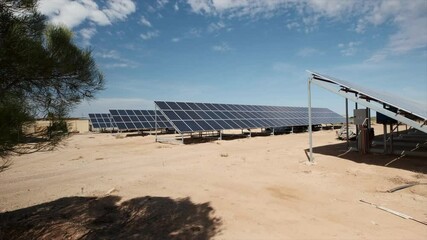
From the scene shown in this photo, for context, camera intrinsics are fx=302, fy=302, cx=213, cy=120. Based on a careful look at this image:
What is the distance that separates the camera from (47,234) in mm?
6098

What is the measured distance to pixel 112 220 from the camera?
22.4ft

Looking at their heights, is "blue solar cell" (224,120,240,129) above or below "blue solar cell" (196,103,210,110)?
below

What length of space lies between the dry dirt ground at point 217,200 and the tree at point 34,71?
2554mm

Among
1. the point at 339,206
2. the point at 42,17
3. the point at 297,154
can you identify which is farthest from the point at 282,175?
the point at 42,17

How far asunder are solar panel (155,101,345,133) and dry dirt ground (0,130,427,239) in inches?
388

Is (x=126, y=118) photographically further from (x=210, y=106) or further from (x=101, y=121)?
(x=210, y=106)

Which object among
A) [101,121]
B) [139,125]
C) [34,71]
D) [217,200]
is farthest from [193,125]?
[101,121]

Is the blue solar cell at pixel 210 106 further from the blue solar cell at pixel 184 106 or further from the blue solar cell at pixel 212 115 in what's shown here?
the blue solar cell at pixel 184 106

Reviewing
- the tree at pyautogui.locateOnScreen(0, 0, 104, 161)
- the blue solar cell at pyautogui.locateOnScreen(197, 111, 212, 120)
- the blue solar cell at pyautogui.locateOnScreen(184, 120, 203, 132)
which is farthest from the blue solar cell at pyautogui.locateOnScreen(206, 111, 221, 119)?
the tree at pyautogui.locateOnScreen(0, 0, 104, 161)

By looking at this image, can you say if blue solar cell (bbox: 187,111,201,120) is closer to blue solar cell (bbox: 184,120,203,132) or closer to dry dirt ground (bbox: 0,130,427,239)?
blue solar cell (bbox: 184,120,203,132)

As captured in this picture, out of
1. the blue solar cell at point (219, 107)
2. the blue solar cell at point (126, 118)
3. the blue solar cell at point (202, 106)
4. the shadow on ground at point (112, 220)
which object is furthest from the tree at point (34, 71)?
the blue solar cell at point (126, 118)

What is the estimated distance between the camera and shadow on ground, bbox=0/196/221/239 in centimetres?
602

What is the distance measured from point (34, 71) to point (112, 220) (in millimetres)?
3610

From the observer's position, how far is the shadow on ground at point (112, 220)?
6.02 metres
